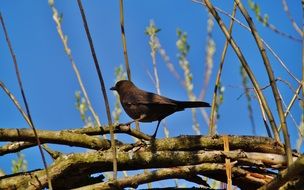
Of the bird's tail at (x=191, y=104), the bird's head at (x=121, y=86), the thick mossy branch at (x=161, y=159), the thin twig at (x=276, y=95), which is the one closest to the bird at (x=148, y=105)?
the bird's tail at (x=191, y=104)

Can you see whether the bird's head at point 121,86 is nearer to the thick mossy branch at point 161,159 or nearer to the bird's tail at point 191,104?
the bird's tail at point 191,104

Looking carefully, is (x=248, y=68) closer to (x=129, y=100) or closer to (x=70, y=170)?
(x=70, y=170)

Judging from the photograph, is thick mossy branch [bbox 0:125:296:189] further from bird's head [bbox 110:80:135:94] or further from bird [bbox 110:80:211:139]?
bird's head [bbox 110:80:135:94]

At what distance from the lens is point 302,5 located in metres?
3.26

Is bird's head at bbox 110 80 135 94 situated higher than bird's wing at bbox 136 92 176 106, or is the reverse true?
bird's head at bbox 110 80 135 94

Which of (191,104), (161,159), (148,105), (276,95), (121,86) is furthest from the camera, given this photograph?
(121,86)

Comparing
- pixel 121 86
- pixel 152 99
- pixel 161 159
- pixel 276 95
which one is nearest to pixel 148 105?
pixel 152 99

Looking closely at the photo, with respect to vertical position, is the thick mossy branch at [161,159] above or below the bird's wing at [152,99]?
below

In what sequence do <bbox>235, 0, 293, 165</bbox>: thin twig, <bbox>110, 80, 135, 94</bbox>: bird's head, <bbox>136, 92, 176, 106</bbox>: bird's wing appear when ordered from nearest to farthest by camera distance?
1. <bbox>235, 0, 293, 165</bbox>: thin twig
2. <bbox>136, 92, 176, 106</bbox>: bird's wing
3. <bbox>110, 80, 135, 94</bbox>: bird's head

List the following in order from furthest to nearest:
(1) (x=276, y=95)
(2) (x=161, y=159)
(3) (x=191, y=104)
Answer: (3) (x=191, y=104)
(2) (x=161, y=159)
(1) (x=276, y=95)

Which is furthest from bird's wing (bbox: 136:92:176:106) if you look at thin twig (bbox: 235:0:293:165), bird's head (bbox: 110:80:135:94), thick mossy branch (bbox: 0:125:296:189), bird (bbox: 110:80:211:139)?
thin twig (bbox: 235:0:293:165)

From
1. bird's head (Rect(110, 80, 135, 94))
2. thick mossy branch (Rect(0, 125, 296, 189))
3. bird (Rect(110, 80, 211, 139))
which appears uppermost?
bird's head (Rect(110, 80, 135, 94))

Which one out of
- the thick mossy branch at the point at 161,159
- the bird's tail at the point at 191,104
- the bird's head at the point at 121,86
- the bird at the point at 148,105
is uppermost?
the bird's head at the point at 121,86

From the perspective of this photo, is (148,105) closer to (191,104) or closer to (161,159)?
(191,104)
